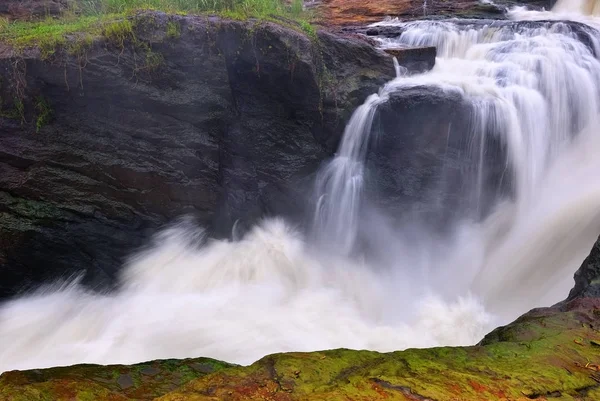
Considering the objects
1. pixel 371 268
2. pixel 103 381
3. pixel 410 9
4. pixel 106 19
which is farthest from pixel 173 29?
pixel 410 9

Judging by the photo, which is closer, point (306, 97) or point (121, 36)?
point (121, 36)

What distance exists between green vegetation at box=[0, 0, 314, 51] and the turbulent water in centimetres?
230

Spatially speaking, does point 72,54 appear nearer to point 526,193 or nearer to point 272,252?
point 272,252

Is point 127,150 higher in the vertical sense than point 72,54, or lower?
lower

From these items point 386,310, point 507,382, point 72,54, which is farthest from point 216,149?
point 507,382

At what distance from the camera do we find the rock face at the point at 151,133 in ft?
17.4

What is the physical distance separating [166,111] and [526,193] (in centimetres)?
532

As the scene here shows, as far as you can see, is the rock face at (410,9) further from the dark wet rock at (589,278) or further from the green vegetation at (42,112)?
the dark wet rock at (589,278)

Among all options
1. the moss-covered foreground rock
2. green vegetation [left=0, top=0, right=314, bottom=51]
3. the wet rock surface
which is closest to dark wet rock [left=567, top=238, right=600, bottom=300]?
the moss-covered foreground rock

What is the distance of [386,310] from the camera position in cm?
510

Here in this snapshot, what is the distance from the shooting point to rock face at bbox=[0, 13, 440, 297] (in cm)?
530

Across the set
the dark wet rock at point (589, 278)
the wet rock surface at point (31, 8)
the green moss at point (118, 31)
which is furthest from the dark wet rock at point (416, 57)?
the wet rock surface at point (31, 8)

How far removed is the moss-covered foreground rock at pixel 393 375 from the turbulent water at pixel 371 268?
1.49 m

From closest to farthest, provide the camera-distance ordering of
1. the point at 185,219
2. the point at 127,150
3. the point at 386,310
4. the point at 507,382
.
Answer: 1. the point at 507,382
2. the point at 386,310
3. the point at 127,150
4. the point at 185,219
